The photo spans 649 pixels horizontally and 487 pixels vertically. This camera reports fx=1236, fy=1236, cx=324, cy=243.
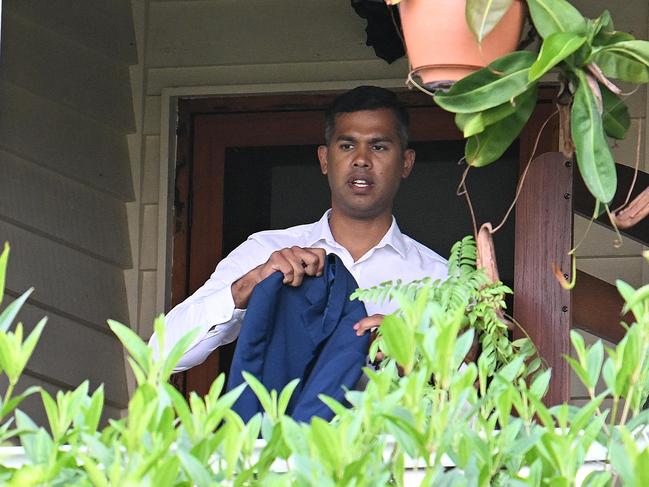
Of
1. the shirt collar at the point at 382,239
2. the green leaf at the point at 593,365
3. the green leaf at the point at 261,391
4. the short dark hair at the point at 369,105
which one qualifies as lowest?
the green leaf at the point at 261,391

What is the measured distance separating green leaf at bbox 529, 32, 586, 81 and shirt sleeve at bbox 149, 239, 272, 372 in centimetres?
104

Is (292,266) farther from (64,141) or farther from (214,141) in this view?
(214,141)

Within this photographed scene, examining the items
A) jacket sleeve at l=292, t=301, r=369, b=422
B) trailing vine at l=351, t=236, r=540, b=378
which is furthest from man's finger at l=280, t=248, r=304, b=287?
trailing vine at l=351, t=236, r=540, b=378

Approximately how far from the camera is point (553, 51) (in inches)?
77.0

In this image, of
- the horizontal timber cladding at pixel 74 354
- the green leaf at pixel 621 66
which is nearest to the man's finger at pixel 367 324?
the green leaf at pixel 621 66

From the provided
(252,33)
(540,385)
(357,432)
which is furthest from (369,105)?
(357,432)

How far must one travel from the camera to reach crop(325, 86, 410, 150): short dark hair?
3.55 metres

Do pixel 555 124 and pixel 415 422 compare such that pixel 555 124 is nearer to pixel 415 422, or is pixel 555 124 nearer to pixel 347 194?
pixel 347 194

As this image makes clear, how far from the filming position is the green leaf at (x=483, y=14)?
2129 millimetres

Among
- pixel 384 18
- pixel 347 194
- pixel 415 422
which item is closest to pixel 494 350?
pixel 415 422

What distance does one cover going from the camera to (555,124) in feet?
13.6

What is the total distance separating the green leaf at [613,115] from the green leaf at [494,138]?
5.5 inches

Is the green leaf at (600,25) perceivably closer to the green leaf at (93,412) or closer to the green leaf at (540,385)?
the green leaf at (540,385)

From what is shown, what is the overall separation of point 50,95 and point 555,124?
168 cm
